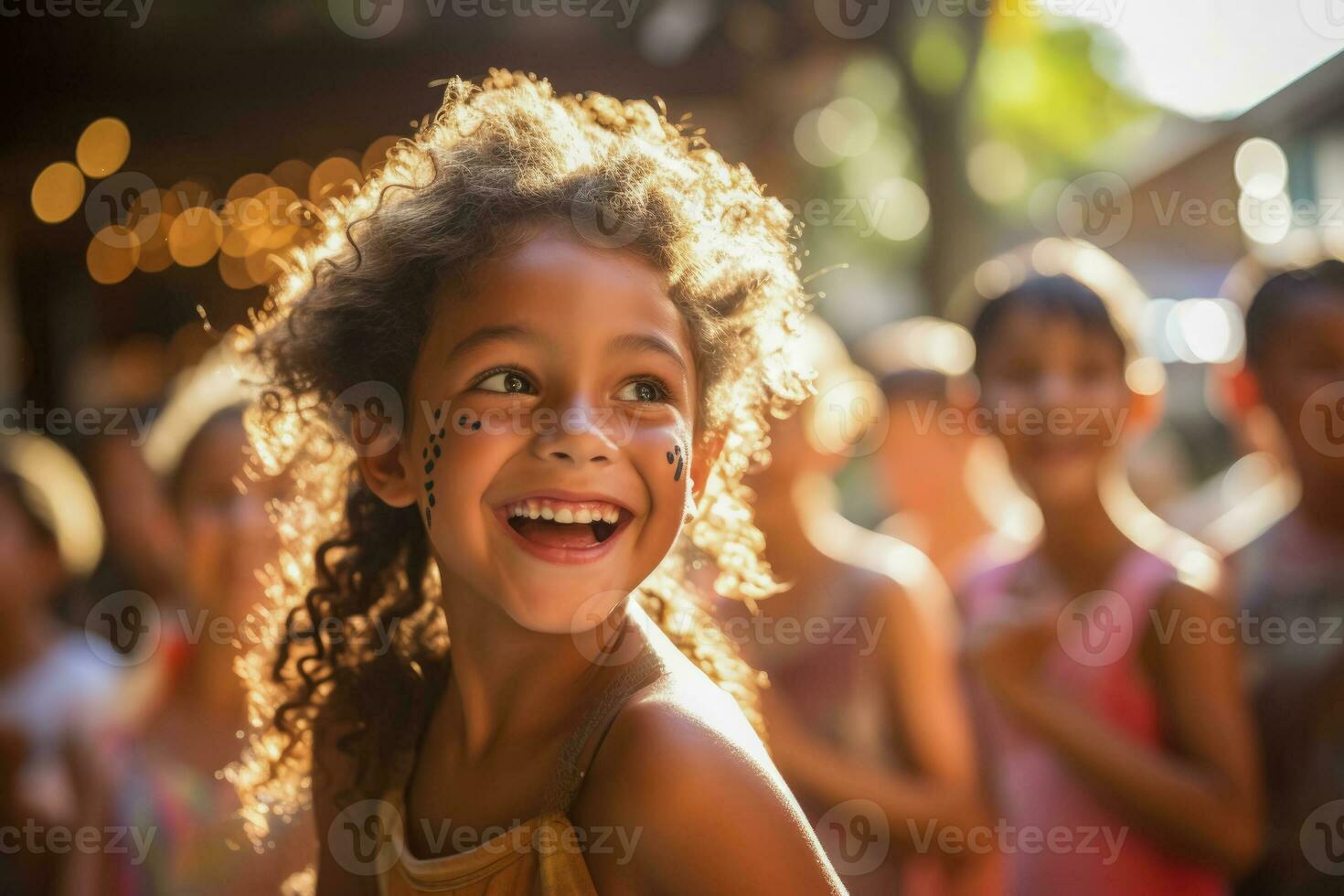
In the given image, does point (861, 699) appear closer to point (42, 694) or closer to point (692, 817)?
point (692, 817)

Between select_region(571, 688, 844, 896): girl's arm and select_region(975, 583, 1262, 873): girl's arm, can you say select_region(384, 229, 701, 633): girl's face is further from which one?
select_region(975, 583, 1262, 873): girl's arm

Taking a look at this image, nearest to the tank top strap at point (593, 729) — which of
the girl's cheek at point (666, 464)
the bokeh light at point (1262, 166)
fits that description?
the girl's cheek at point (666, 464)

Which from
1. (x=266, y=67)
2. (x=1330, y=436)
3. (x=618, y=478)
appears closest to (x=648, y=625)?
(x=618, y=478)

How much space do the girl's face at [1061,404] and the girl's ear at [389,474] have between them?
186 cm

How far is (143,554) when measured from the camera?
4.47 metres

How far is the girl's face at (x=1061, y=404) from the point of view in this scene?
305 centimetres

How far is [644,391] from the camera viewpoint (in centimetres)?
167

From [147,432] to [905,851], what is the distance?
3888 millimetres

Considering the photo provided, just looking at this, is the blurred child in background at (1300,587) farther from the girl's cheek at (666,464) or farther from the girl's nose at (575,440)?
the girl's nose at (575,440)

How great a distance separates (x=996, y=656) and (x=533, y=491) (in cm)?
183

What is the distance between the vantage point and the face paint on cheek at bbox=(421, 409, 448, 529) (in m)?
1.65

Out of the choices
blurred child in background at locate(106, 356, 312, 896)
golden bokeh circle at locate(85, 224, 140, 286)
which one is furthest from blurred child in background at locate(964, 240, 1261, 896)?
golden bokeh circle at locate(85, 224, 140, 286)

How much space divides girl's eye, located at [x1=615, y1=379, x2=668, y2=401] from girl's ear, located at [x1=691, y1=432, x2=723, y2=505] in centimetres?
28

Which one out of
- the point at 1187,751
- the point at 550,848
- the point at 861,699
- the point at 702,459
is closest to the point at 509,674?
the point at 550,848
